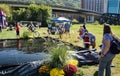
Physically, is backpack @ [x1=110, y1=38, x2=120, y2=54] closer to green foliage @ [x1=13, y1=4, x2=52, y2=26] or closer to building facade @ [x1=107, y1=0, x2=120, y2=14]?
green foliage @ [x1=13, y1=4, x2=52, y2=26]

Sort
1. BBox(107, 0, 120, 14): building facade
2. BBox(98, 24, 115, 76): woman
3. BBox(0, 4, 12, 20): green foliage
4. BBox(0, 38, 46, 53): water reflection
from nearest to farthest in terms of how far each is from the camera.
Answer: BBox(98, 24, 115, 76): woman < BBox(0, 38, 46, 53): water reflection < BBox(0, 4, 12, 20): green foliage < BBox(107, 0, 120, 14): building facade

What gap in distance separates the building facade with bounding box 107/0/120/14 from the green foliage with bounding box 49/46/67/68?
397 ft

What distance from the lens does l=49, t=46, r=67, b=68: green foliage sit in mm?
9844

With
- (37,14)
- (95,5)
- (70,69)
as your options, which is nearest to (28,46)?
(70,69)

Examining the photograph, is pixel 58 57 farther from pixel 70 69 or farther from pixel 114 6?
pixel 114 6

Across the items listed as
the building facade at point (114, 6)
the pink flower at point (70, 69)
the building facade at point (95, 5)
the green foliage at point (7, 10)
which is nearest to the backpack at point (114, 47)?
the pink flower at point (70, 69)

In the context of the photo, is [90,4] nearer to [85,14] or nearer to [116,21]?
[85,14]

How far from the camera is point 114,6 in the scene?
132000 millimetres

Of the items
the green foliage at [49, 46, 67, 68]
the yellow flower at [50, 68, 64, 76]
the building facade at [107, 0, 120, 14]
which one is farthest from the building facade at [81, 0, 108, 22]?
the yellow flower at [50, 68, 64, 76]

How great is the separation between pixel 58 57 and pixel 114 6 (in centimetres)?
12506

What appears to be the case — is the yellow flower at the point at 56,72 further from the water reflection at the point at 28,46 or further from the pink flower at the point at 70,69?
the water reflection at the point at 28,46

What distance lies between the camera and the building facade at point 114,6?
129 m

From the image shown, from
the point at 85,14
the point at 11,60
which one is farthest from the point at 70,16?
the point at 11,60

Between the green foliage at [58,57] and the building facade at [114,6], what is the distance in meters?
121
